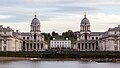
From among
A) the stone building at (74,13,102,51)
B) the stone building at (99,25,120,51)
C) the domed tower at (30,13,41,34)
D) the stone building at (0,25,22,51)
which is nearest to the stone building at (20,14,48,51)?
the domed tower at (30,13,41,34)

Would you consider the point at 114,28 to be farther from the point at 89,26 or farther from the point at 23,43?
the point at 23,43

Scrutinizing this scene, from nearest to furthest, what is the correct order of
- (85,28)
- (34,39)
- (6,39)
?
(6,39) → (85,28) → (34,39)

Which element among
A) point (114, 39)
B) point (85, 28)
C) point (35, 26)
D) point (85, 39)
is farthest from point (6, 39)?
point (85, 39)

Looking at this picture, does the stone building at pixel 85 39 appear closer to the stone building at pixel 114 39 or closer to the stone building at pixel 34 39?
the stone building at pixel 34 39

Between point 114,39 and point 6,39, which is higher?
point 6,39

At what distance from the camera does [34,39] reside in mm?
186625

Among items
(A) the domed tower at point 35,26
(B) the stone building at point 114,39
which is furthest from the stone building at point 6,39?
(B) the stone building at point 114,39

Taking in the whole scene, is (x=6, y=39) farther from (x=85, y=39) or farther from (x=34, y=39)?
(x=85, y=39)

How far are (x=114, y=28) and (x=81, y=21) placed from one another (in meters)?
25.9

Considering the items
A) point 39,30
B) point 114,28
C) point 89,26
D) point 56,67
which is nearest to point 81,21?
point 89,26

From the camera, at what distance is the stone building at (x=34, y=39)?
181875 mm

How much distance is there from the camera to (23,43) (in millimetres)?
189625

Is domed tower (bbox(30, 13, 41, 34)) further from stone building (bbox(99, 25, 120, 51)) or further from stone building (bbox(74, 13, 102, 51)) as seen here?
stone building (bbox(99, 25, 120, 51))

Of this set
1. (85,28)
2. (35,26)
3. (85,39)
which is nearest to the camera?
(35,26)
